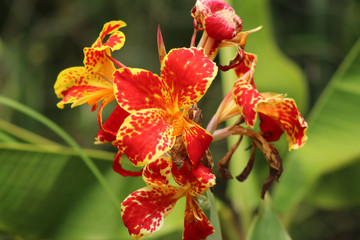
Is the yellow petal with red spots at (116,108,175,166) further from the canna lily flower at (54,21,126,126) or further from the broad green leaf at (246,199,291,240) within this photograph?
the broad green leaf at (246,199,291,240)

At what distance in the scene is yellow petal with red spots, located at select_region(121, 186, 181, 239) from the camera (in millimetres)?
547

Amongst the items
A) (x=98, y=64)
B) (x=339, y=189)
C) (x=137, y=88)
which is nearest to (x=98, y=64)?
(x=98, y=64)

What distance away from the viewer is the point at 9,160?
2.91ft

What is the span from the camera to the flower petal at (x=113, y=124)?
0.60 metres

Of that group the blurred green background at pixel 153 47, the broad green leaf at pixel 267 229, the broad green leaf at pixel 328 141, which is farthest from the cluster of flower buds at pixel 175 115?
the blurred green background at pixel 153 47

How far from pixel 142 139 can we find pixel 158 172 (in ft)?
0.24

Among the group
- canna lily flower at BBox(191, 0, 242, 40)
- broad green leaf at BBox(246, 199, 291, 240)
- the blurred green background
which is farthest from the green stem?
the blurred green background

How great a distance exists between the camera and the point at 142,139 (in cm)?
50

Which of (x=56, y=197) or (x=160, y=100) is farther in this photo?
(x=56, y=197)

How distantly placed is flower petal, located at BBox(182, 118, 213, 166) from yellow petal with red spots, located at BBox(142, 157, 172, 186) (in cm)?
4

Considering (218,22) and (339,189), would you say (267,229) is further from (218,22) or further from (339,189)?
(339,189)

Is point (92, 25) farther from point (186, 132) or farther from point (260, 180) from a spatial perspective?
point (186, 132)

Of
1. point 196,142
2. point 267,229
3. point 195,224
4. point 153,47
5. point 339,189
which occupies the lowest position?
point 339,189

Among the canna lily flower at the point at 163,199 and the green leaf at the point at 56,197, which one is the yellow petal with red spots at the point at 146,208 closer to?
the canna lily flower at the point at 163,199
